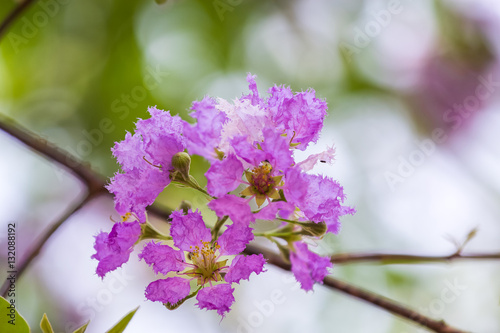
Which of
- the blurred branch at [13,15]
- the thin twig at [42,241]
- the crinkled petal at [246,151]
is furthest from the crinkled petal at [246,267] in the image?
the blurred branch at [13,15]

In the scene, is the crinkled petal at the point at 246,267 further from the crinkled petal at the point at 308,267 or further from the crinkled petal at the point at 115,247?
the crinkled petal at the point at 115,247

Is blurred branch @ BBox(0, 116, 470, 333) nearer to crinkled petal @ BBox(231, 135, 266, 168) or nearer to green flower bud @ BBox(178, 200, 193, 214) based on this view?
green flower bud @ BBox(178, 200, 193, 214)

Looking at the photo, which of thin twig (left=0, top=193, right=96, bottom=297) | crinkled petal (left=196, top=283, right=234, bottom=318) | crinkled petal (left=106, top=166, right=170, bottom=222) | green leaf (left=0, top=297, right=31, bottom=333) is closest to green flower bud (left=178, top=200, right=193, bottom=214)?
crinkled petal (left=106, top=166, right=170, bottom=222)

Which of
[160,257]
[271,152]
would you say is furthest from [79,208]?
[271,152]

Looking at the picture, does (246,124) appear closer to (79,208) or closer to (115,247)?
(115,247)

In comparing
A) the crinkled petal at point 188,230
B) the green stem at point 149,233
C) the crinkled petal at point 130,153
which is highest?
the crinkled petal at point 130,153
